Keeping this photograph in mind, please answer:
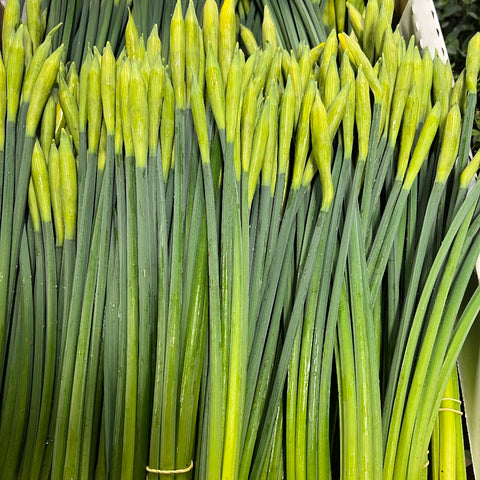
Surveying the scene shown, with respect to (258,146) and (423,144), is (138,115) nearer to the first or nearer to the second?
(258,146)

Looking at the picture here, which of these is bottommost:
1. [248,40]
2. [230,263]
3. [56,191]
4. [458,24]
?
[230,263]

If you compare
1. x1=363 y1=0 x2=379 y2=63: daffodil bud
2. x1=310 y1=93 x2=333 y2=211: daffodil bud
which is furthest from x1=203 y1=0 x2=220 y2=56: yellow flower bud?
x1=363 y1=0 x2=379 y2=63: daffodil bud

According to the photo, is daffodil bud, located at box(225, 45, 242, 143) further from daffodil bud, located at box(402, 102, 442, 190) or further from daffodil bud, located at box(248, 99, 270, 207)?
daffodil bud, located at box(402, 102, 442, 190)

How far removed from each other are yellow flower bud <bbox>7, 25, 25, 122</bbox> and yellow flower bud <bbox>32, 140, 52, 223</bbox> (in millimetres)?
81

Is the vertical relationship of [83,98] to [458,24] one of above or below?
below

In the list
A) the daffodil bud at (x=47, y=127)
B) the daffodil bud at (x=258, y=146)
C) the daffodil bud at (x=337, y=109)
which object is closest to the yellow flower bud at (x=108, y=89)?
the daffodil bud at (x=47, y=127)

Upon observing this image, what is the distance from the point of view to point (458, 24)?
5.16ft

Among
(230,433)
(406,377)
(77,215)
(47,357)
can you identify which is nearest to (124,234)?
(77,215)

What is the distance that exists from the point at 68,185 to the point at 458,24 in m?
1.33

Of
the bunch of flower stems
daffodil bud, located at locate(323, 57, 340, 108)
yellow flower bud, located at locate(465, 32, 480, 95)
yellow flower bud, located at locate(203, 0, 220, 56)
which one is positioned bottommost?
the bunch of flower stems

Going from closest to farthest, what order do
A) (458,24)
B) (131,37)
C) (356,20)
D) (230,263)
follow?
(230,263)
(131,37)
(356,20)
(458,24)

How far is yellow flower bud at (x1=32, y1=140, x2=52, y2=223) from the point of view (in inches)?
31.9

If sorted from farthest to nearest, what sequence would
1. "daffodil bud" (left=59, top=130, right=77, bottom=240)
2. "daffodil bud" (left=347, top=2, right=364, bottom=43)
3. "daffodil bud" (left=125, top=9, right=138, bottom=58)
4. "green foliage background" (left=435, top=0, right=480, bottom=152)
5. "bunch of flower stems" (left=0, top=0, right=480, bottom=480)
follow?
"green foliage background" (left=435, top=0, right=480, bottom=152), "daffodil bud" (left=347, top=2, right=364, bottom=43), "daffodil bud" (left=125, top=9, right=138, bottom=58), "daffodil bud" (left=59, top=130, right=77, bottom=240), "bunch of flower stems" (left=0, top=0, right=480, bottom=480)

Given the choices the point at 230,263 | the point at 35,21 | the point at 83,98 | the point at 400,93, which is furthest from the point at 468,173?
the point at 35,21
